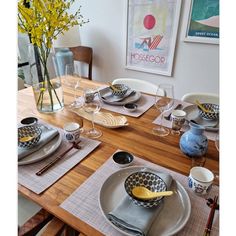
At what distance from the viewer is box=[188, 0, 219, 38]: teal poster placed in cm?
170

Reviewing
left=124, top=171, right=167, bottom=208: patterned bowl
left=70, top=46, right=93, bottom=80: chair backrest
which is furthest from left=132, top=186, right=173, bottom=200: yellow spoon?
left=70, top=46, right=93, bottom=80: chair backrest

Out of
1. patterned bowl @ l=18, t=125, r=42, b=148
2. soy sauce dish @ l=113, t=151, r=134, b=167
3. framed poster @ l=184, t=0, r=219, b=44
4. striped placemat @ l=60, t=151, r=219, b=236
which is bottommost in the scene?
striped placemat @ l=60, t=151, r=219, b=236

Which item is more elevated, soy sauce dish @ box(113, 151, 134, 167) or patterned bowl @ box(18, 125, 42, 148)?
patterned bowl @ box(18, 125, 42, 148)

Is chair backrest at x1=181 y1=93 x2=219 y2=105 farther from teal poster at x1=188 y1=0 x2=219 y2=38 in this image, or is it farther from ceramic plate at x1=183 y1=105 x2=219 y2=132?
teal poster at x1=188 y1=0 x2=219 y2=38

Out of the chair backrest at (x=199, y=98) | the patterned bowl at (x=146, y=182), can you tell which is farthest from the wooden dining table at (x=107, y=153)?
the chair backrest at (x=199, y=98)

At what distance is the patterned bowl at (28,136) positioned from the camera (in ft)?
2.64

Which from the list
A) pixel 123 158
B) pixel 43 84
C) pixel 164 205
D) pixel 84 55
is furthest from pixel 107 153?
pixel 84 55

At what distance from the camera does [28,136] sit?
872 millimetres

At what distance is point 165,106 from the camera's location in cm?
106

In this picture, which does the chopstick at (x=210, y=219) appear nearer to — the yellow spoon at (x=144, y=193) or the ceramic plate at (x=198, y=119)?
the yellow spoon at (x=144, y=193)

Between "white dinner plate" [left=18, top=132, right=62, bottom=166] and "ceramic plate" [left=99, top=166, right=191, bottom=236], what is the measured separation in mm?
275

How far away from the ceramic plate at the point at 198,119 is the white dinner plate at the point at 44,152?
65cm
